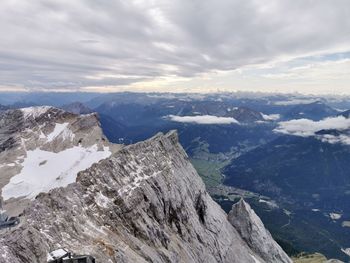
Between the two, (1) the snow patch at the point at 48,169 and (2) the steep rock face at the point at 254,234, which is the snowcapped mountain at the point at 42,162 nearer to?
(1) the snow patch at the point at 48,169

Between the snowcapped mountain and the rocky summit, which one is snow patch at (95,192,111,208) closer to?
the rocky summit

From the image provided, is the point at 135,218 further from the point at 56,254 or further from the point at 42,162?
the point at 42,162

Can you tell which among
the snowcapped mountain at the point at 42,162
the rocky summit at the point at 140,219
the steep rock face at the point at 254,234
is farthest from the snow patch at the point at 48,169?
the steep rock face at the point at 254,234

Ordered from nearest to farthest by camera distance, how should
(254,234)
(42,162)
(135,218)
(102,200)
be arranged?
(102,200), (135,218), (254,234), (42,162)

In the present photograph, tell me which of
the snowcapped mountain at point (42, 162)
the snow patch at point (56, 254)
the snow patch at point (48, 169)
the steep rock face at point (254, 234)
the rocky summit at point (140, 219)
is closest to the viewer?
the snow patch at point (56, 254)

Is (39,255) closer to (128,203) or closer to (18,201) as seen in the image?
(128,203)

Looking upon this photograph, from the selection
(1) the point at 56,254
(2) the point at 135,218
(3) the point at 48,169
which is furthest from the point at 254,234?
(1) the point at 56,254

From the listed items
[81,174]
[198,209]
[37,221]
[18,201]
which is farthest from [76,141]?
[37,221]
